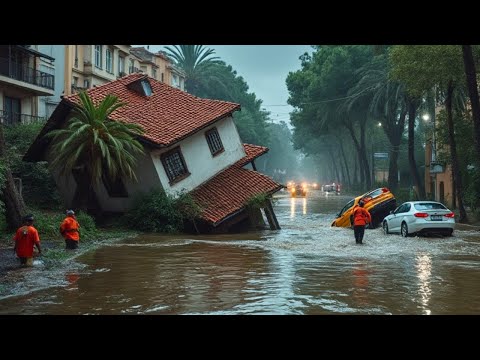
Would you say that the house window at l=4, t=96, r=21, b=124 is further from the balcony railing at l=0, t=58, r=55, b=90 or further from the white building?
the white building

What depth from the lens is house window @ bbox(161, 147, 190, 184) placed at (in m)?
25.2

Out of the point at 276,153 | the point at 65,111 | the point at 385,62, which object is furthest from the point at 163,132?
the point at 276,153

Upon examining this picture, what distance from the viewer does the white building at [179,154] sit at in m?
24.7

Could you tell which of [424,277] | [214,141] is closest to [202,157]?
[214,141]

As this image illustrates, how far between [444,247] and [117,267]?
1128 cm

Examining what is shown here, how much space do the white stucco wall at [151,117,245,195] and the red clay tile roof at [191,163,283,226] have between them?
41cm

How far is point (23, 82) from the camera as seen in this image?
3600cm

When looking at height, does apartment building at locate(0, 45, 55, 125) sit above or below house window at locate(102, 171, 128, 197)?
above

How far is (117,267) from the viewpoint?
14148mm

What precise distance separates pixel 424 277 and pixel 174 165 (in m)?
15.4

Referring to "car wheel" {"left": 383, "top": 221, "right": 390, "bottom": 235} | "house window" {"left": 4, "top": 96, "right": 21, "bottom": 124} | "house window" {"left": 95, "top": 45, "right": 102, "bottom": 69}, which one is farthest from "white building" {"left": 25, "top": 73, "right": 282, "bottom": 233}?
"house window" {"left": 95, "top": 45, "right": 102, "bottom": 69}

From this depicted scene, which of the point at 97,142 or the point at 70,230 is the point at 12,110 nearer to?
the point at 97,142

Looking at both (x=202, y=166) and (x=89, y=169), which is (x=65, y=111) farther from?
(x=202, y=166)
